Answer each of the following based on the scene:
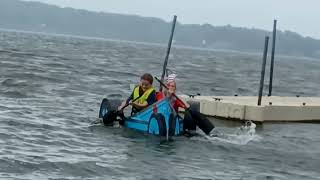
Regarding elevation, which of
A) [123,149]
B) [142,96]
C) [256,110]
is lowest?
[123,149]

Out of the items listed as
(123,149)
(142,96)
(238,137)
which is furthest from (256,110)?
(123,149)

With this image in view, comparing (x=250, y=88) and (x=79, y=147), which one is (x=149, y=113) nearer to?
(x=79, y=147)

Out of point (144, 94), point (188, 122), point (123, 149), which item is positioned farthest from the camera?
point (188, 122)

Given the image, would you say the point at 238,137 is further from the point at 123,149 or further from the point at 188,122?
the point at 123,149

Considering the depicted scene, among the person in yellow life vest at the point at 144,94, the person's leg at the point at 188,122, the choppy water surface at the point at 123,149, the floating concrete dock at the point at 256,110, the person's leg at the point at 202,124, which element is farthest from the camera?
the floating concrete dock at the point at 256,110

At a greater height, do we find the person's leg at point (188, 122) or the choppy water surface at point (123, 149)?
the person's leg at point (188, 122)

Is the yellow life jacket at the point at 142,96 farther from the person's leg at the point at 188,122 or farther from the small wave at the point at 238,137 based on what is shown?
the small wave at the point at 238,137

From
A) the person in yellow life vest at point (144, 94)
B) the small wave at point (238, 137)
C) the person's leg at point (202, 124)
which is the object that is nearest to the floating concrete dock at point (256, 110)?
the small wave at point (238, 137)

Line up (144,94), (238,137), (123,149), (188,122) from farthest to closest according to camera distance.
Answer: (238,137)
(188,122)
(144,94)
(123,149)

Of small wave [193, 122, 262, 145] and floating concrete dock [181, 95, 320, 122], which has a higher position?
floating concrete dock [181, 95, 320, 122]

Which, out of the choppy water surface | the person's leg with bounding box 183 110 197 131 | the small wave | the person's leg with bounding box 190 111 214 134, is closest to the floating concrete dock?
the choppy water surface

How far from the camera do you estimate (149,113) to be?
18.1 m

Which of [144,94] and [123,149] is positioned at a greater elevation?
[144,94]

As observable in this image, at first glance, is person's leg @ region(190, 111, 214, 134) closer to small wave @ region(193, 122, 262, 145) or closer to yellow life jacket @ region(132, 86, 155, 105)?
small wave @ region(193, 122, 262, 145)
